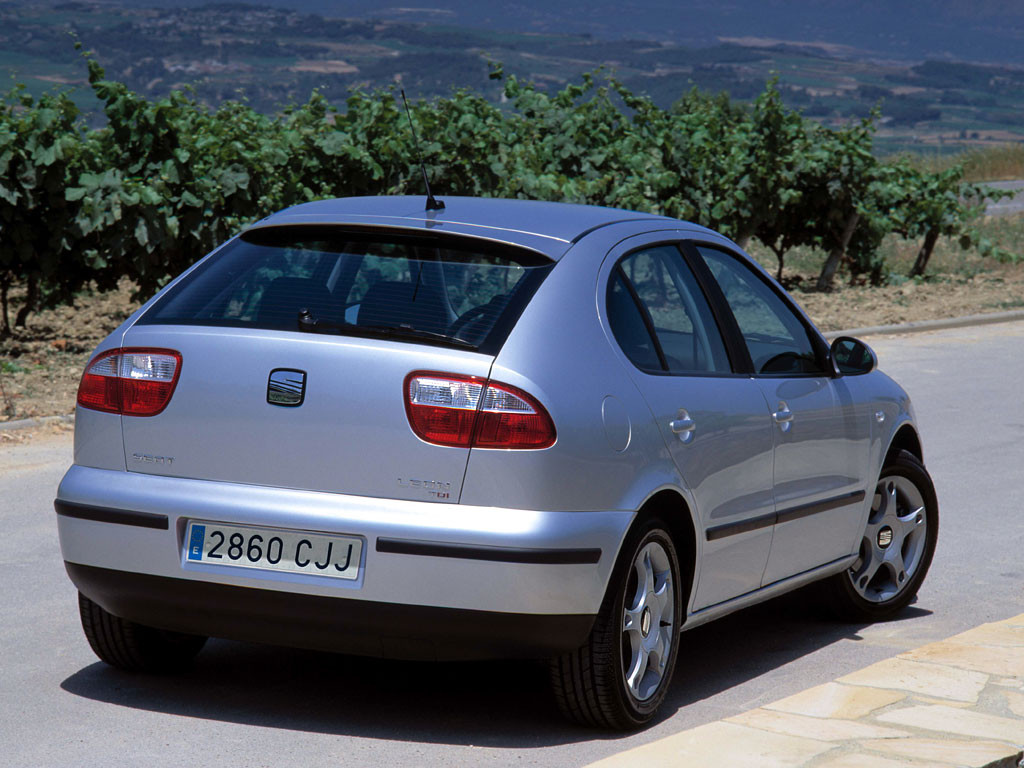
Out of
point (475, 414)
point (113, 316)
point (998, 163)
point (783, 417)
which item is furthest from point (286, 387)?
point (998, 163)

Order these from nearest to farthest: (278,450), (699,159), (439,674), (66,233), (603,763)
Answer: (603,763), (278,450), (439,674), (66,233), (699,159)

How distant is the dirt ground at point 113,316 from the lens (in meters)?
11.3

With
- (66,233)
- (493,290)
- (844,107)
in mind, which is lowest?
(844,107)

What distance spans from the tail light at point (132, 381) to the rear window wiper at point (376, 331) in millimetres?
396

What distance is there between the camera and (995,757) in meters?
4.26

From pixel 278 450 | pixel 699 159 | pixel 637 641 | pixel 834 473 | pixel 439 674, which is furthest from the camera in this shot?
pixel 699 159

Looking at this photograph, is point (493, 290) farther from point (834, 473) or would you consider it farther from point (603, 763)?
point (834, 473)

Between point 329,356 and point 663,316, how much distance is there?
1.38 metres

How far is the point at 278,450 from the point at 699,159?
15102 mm

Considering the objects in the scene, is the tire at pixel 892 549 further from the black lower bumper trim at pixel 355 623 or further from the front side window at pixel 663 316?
the black lower bumper trim at pixel 355 623

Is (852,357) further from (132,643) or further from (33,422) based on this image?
(33,422)

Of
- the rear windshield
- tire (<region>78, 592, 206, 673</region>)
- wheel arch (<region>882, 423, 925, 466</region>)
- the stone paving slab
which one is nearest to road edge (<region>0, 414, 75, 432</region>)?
tire (<region>78, 592, 206, 673</region>)

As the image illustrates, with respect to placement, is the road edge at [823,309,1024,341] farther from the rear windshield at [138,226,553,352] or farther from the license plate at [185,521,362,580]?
the license plate at [185,521,362,580]

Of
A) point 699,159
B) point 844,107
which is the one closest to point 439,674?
point 699,159
